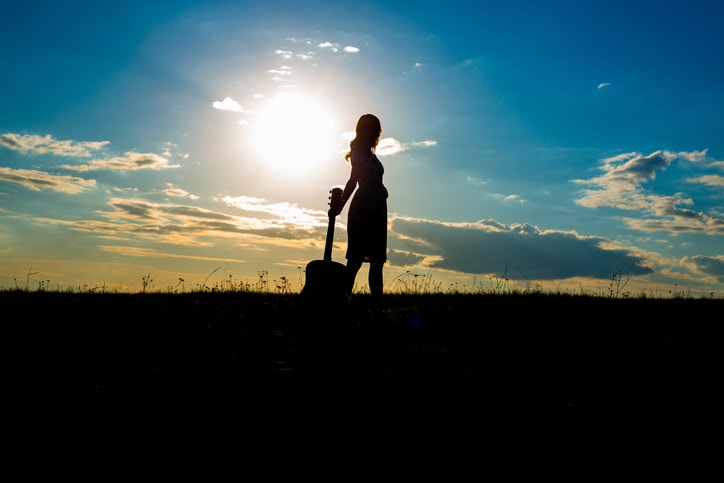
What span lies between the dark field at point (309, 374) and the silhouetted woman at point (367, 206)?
35.5 inches

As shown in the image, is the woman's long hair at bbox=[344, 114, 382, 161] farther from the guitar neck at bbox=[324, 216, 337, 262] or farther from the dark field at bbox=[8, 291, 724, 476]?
the dark field at bbox=[8, 291, 724, 476]

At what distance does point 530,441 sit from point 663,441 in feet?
3.25

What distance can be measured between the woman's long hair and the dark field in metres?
2.73

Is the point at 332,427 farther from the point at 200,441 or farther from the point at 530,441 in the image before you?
the point at 530,441

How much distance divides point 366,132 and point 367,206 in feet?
3.83

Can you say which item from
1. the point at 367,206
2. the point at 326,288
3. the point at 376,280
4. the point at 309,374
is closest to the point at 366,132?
the point at 367,206

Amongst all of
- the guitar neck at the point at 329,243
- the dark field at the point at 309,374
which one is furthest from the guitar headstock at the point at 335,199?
the dark field at the point at 309,374

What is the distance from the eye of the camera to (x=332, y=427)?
4.09m

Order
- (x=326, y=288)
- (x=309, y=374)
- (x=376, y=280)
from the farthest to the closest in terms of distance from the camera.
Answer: (x=376, y=280) → (x=326, y=288) → (x=309, y=374)

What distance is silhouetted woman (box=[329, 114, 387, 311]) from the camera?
8.92 metres

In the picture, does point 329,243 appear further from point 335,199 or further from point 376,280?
point 376,280

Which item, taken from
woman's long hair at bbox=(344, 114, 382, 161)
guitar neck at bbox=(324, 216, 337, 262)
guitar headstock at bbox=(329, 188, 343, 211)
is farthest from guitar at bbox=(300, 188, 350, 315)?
woman's long hair at bbox=(344, 114, 382, 161)

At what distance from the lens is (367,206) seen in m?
9.09

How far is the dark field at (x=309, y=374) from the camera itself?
13.6 ft
